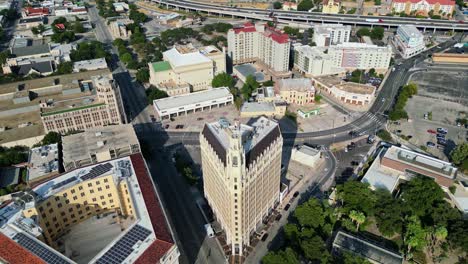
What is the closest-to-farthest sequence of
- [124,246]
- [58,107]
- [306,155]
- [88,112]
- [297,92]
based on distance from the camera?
[124,246]
[306,155]
[88,112]
[58,107]
[297,92]

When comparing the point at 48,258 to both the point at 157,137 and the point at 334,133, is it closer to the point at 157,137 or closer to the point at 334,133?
the point at 157,137

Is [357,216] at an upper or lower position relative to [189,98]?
lower

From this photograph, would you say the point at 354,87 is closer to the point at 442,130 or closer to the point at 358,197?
the point at 442,130

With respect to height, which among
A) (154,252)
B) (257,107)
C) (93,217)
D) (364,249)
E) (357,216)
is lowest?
(364,249)

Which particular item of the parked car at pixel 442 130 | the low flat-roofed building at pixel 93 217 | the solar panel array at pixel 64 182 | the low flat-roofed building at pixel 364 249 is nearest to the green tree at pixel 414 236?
the low flat-roofed building at pixel 364 249

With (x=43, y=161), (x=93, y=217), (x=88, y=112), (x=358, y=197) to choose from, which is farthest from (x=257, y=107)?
(x=43, y=161)

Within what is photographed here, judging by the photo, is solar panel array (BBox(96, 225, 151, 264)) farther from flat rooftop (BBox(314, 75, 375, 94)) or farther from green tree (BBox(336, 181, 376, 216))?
flat rooftop (BBox(314, 75, 375, 94))
